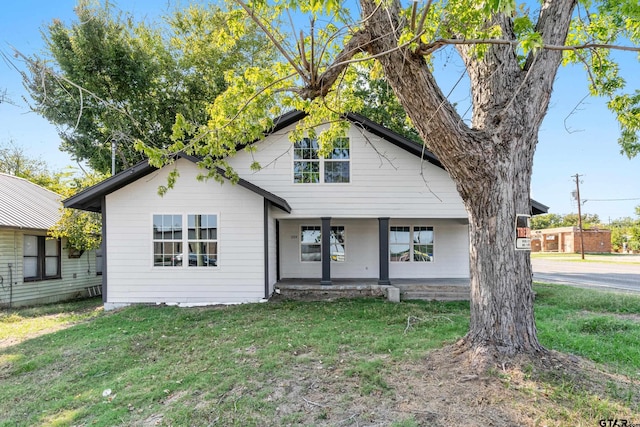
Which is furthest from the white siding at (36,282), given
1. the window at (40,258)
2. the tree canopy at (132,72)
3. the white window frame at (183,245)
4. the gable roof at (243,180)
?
the white window frame at (183,245)

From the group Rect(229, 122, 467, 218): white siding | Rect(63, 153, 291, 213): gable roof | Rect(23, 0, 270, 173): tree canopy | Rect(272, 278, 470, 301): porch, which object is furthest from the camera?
Rect(23, 0, 270, 173): tree canopy

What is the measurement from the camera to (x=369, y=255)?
12.5 metres

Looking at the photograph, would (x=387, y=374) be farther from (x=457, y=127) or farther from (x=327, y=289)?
(x=327, y=289)

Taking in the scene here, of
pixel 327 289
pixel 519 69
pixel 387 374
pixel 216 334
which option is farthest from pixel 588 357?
pixel 327 289

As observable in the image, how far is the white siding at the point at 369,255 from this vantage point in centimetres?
1241

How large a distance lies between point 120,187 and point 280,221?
504 cm

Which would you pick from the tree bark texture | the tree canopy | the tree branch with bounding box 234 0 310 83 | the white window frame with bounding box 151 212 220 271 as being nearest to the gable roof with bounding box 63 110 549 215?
the white window frame with bounding box 151 212 220 271

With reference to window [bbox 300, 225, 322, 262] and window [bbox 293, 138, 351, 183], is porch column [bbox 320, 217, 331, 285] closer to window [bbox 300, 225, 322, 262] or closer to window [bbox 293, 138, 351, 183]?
window [bbox 293, 138, 351, 183]

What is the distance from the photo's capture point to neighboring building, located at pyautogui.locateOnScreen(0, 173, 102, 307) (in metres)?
10.9

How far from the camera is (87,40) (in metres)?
12.8

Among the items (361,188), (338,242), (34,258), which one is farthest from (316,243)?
(34,258)

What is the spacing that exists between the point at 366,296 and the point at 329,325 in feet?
11.8

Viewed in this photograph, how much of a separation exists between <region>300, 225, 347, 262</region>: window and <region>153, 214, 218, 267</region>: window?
3.69m

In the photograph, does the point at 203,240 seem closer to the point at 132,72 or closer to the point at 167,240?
the point at 167,240
